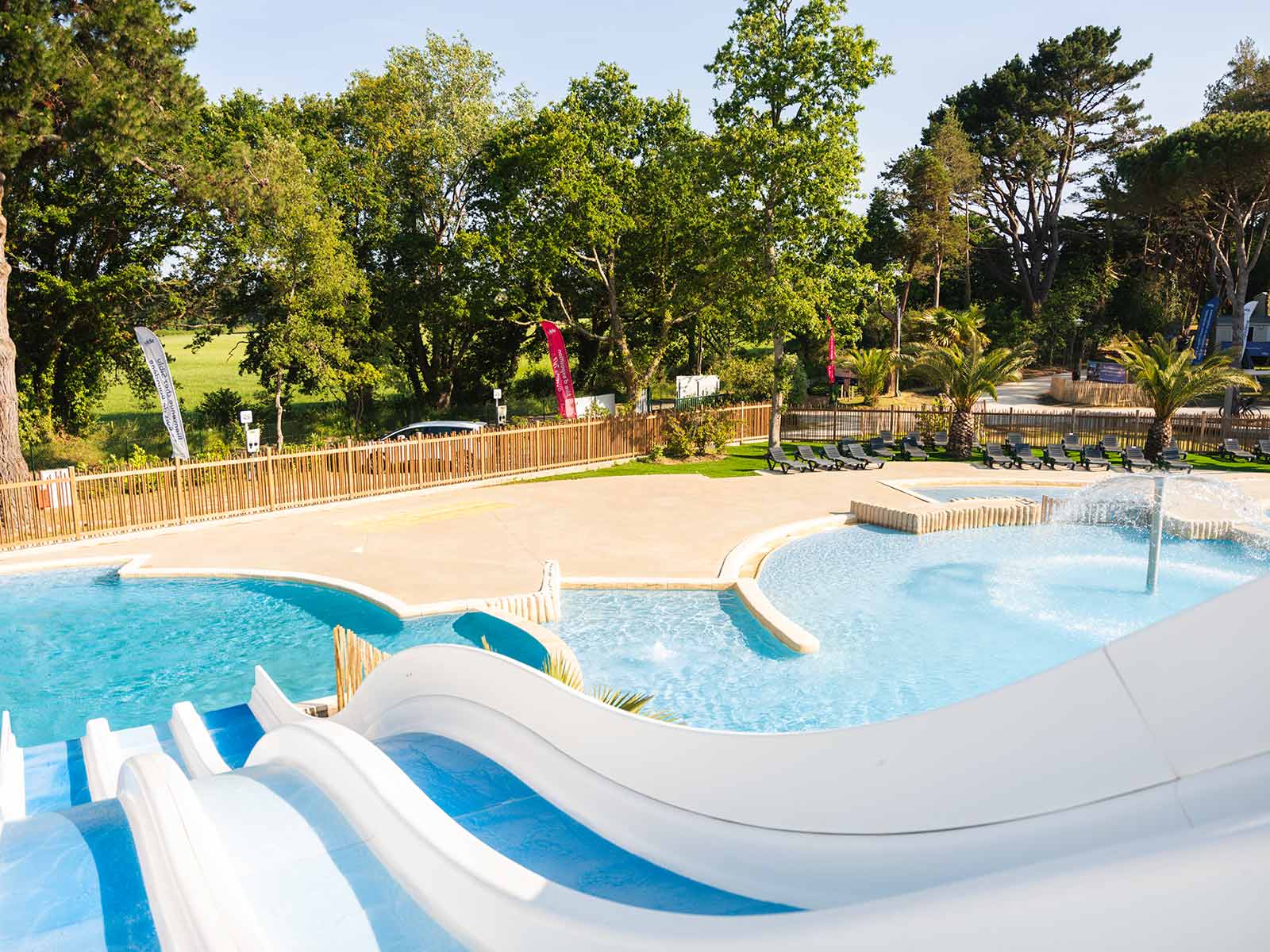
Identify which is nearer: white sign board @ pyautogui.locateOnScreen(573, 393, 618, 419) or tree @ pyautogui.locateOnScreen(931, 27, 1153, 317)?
white sign board @ pyautogui.locateOnScreen(573, 393, 618, 419)

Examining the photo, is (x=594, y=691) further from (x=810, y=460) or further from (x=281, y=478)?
(x=810, y=460)

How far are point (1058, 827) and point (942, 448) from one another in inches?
895

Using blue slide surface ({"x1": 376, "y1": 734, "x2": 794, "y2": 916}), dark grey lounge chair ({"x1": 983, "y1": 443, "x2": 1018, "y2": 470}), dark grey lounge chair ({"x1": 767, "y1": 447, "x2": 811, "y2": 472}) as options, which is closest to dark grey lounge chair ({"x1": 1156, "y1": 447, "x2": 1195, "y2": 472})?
dark grey lounge chair ({"x1": 983, "y1": 443, "x2": 1018, "y2": 470})

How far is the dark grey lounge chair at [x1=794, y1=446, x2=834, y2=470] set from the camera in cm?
2120

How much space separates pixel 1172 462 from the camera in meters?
20.5

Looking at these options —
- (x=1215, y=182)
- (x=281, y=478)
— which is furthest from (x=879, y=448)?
(x=1215, y=182)

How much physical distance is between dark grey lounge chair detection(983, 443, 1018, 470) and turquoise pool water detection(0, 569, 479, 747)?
1473 cm

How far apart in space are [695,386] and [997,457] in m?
9.84

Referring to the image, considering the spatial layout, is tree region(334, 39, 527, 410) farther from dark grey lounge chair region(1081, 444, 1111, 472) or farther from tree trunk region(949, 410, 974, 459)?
dark grey lounge chair region(1081, 444, 1111, 472)

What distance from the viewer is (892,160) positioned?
4469 cm

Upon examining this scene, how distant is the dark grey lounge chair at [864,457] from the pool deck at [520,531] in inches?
37.2

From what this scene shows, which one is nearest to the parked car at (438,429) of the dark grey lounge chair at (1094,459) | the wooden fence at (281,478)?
the wooden fence at (281,478)

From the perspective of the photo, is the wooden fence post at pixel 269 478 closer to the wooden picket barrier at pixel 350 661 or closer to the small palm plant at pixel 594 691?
the wooden picket barrier at pixel 350 661

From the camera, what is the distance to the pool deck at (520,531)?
1332 cm
